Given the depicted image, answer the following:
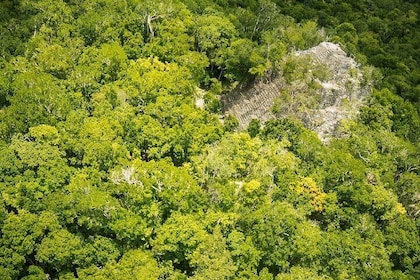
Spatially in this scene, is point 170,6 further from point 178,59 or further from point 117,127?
point 117,127

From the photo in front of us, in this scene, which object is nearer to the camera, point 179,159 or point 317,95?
point 179,159

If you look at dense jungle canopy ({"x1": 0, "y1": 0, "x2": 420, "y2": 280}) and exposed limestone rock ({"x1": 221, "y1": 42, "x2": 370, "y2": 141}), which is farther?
exposed limestone rock ({"x1": 221, "y1": 42, "x2": 370, "y2": 141})

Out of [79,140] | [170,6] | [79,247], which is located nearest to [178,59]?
A: [170,6]

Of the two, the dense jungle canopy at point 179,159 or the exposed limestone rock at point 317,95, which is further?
the exposed limestone rock at point 317,95

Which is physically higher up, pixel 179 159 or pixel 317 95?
pixel 317 95
